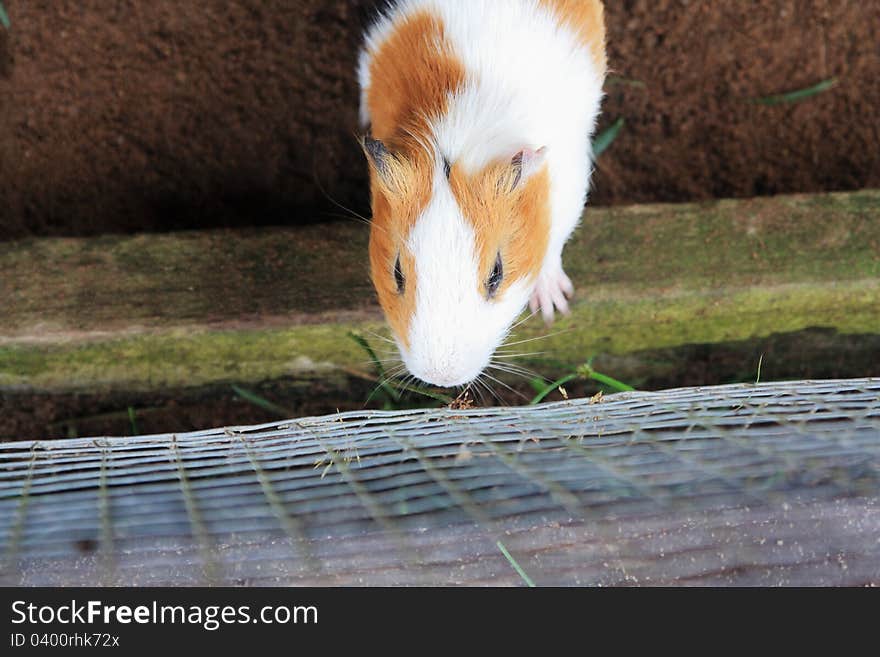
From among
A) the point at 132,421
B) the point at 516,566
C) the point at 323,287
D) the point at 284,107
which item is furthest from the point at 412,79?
the point at 132,421

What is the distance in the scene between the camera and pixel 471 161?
1585 millimetres

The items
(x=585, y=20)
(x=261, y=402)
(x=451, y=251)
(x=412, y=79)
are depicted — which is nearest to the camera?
(x=451, y=251)

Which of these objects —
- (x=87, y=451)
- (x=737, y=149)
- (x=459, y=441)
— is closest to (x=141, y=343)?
(x=87, y=451)

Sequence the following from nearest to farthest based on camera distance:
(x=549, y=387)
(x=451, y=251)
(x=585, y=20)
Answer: (x=451, y=251), (x=585, y=20), (x=549, y=387)

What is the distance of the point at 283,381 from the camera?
2.24 meters

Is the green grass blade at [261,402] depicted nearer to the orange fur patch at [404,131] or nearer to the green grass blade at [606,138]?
the orange fur patch at [404,131]

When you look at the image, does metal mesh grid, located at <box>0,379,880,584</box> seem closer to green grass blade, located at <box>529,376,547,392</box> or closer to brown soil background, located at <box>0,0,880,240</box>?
green grass blade, located at <box>529,376,547,392</box>

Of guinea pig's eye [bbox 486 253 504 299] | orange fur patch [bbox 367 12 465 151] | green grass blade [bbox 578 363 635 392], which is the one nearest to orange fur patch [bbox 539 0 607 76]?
orange fur patch [bbox 367 12 465 151]

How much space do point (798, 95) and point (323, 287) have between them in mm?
1788

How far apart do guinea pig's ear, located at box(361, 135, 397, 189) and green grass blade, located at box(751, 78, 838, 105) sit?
5.11 feet

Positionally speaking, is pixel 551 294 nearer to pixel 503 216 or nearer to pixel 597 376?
pixel 597 376

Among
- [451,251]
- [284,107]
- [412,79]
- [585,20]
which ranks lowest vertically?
[451,251]

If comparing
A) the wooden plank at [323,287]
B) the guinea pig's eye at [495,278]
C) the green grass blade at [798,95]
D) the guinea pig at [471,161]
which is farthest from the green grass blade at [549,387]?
the green grass blade at [798,95]

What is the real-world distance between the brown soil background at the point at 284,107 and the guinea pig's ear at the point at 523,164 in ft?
3.06
